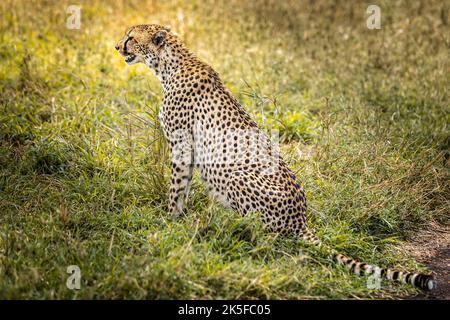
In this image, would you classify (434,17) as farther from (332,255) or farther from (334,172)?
(332,255)

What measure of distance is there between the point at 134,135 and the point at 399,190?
2221 millimetres

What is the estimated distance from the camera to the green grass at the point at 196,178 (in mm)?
4004

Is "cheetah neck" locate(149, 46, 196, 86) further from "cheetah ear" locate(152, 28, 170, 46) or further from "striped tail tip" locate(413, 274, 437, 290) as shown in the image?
"striped tail tip" locate(413, 274, 437, 290)

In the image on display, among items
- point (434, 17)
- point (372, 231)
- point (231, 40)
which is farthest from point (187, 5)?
point (372, 231)

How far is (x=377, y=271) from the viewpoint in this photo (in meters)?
4.16

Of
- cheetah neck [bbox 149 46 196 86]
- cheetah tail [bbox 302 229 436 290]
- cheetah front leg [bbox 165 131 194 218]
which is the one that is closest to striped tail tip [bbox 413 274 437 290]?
cheetah tail [bbox 302 229 436 290]

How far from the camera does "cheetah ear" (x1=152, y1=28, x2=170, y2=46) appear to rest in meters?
4.82

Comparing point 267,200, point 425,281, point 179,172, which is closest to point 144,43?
point 179,172

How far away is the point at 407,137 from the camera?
623cm

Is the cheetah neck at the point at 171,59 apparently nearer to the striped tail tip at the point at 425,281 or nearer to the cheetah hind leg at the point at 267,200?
the cheetah hind leg at the point at 267,200

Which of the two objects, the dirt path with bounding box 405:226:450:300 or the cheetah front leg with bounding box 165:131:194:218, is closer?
the dirt path with bounding box 405:226:450:300

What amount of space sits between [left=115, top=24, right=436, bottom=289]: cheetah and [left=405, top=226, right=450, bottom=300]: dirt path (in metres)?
0.28

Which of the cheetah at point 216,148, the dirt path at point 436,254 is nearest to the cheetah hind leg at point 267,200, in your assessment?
the cheetah at point 216,148

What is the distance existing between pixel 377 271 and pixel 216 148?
1.26 m
